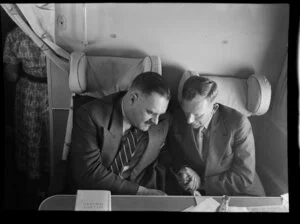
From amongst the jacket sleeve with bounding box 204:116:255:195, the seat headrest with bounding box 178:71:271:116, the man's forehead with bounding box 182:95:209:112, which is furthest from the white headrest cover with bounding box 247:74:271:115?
the man's forehead with bounding box 182:95:209:112

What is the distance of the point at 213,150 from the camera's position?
7.16 ft

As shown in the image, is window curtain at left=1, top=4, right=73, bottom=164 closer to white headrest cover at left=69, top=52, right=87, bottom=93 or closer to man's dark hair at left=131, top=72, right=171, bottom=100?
white headrest cover at left=69, top=52, right=87, bottom=93

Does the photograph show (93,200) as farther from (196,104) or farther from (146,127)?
(196,104)

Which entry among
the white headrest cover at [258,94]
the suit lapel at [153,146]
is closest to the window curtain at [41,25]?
the suit lapel at [153,146]

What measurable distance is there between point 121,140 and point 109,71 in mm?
349

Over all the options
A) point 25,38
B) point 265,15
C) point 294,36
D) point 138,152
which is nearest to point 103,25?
point 25,38

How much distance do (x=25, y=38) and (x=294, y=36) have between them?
1360 mm

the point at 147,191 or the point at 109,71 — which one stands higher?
the point at 109,71

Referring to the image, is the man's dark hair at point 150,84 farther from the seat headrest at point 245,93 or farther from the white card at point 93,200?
the white card at point 93,200

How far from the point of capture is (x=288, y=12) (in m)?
2.13

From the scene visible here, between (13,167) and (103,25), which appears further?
(13,167)

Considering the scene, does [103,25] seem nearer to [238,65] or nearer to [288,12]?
[238,65]

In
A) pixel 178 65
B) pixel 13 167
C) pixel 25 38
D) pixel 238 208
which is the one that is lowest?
pixel 238 208

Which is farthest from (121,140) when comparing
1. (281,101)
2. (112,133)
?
(281,101)
